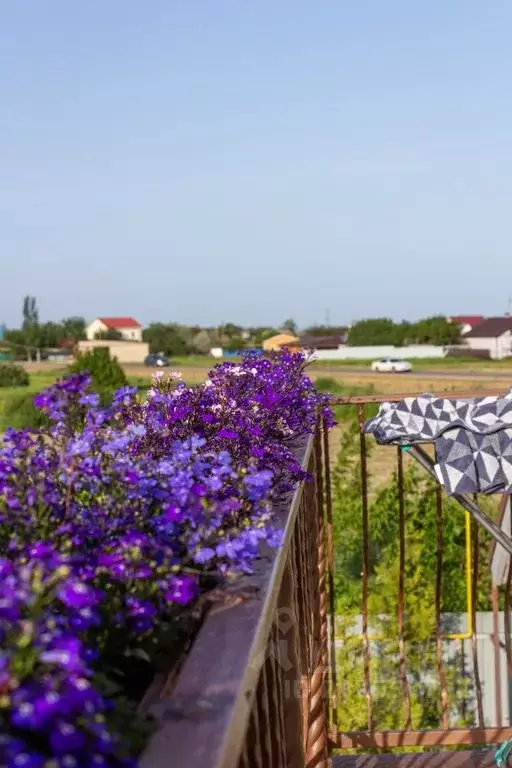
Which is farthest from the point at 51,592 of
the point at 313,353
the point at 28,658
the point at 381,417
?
the point at 313,353

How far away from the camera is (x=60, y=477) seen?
98 cm

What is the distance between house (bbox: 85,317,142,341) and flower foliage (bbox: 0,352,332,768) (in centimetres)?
7955

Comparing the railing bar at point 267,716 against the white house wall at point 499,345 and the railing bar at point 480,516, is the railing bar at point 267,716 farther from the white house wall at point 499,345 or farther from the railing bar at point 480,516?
the white house wall at point 499,345

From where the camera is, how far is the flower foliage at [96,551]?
545 millimetres

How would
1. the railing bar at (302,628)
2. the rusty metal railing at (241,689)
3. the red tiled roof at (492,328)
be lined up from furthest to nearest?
the red tiled roof at (492,328), the railing bar at (302,628), the rusty metal railing at (241,689)

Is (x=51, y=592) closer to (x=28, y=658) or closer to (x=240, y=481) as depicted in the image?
(x=28, y=658)

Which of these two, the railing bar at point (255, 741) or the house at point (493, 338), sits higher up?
the house at point (493, 338)

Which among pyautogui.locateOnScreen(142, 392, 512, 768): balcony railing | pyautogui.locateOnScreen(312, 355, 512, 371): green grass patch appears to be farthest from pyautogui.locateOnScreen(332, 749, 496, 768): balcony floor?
pyautogui.locateOnScreen(312, 355, 512, 371): green grass patch

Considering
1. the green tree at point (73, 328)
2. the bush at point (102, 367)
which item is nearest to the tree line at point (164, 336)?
the green tree at point (73, 328)

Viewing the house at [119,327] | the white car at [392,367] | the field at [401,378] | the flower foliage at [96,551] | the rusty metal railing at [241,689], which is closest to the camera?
the flower foliage at [96,551]

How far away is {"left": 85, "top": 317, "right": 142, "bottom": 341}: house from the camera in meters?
81.5

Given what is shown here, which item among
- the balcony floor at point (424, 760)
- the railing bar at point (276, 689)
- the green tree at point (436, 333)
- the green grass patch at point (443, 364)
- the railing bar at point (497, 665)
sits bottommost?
the railing bar at point (497, 665)

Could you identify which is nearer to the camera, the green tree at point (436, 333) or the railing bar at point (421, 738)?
the railing bar at point (421, 738)

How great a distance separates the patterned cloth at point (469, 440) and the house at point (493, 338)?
55986 millimetres
